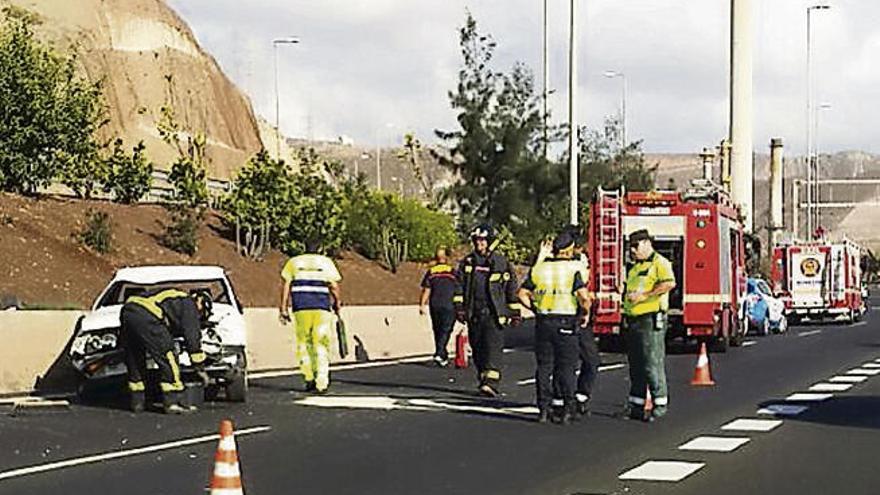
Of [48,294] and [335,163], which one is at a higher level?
[335,163]

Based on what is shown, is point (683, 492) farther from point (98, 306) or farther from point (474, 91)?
point (474, 91)

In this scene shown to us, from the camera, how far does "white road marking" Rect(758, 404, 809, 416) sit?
55.8 feet

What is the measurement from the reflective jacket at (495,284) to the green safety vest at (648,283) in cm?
271

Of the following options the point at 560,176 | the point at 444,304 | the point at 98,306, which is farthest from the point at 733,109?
the point at 98,306

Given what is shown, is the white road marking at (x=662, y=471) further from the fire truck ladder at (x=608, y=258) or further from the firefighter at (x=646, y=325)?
the fire truck ladder at (x=608, y=258)

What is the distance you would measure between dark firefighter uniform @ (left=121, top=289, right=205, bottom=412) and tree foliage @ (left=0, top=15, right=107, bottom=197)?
66.6 ft

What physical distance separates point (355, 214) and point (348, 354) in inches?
872

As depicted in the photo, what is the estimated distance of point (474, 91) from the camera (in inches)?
1896

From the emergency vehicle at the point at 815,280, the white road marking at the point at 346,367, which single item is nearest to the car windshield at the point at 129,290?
the white road marking at the point at 346,367

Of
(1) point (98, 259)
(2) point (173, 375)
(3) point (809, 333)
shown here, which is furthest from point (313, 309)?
(3) point (809, 333)

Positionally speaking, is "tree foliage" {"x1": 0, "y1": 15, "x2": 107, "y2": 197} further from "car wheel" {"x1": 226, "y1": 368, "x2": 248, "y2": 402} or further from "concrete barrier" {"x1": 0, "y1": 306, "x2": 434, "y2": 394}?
"car wheel" {"x1": 226, "y1": 368, "x2": 248, "y2": 402}

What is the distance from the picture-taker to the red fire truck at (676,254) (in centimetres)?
2881

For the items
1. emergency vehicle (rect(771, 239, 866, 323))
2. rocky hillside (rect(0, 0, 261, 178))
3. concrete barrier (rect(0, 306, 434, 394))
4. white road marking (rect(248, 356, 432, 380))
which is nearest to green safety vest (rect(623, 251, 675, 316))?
white road marking (rect(248, 356, 432, 380))

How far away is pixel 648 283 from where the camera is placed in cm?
1602
